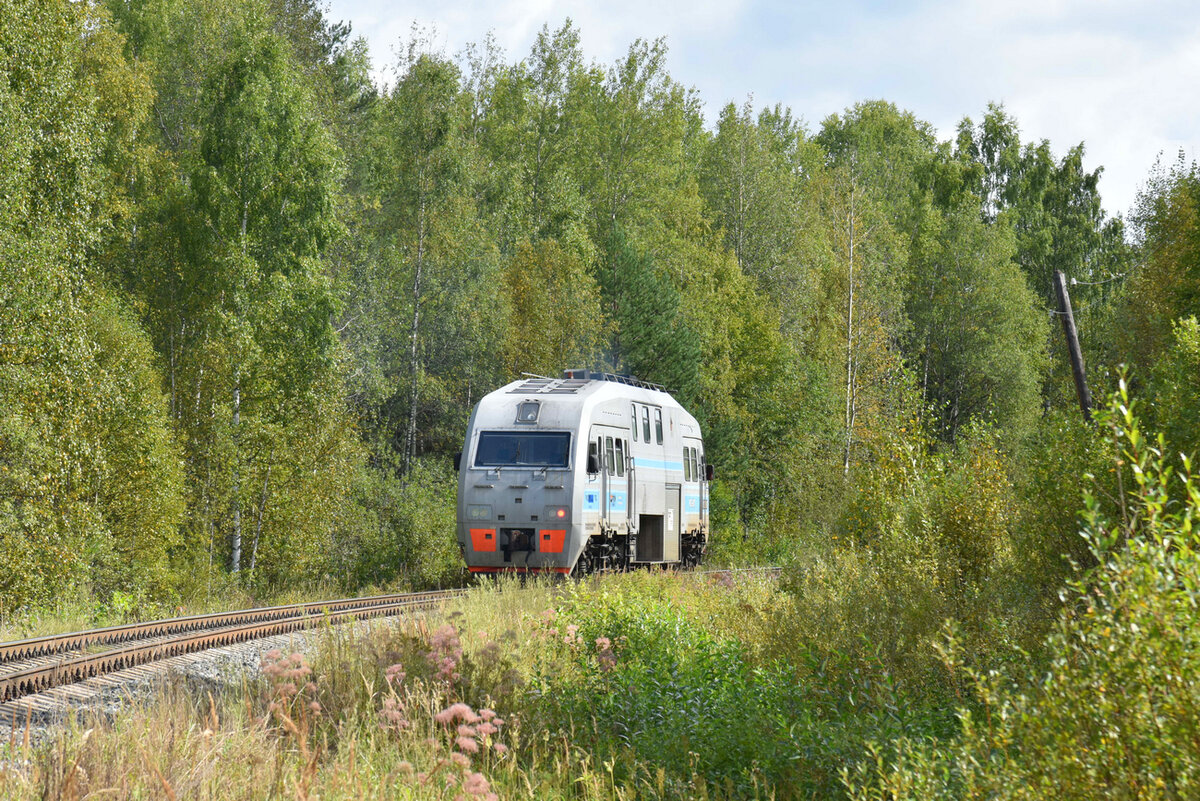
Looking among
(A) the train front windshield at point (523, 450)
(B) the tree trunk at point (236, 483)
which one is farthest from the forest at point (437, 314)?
(A) the train front windshield at point (523, 450)

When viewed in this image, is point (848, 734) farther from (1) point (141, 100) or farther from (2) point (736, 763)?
(1) point (141, 100)

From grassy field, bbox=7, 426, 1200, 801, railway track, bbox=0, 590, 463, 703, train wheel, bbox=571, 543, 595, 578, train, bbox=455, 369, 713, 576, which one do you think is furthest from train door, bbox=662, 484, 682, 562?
grassy field, bbox=7, 426, 1200, 801

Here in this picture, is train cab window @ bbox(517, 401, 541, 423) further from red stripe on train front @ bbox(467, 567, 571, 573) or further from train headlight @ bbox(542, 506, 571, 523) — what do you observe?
red stripe on train front @ bbox(467, 567, 571, 573)

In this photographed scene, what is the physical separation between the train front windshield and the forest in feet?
14.4

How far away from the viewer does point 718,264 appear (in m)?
41.5

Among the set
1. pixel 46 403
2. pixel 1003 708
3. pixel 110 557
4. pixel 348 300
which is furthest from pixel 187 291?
pixel 1003 708

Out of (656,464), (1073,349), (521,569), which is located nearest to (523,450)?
(521,569)

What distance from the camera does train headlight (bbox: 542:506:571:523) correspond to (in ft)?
56.5

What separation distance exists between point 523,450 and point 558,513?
1290mm

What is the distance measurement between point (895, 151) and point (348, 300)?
38160 millimetres

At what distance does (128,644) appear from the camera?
35.0ft

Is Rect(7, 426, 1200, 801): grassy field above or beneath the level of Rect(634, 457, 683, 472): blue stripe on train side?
beneath

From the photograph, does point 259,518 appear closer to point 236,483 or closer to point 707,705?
point 236,483

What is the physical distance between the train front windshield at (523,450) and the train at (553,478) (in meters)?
0.02
